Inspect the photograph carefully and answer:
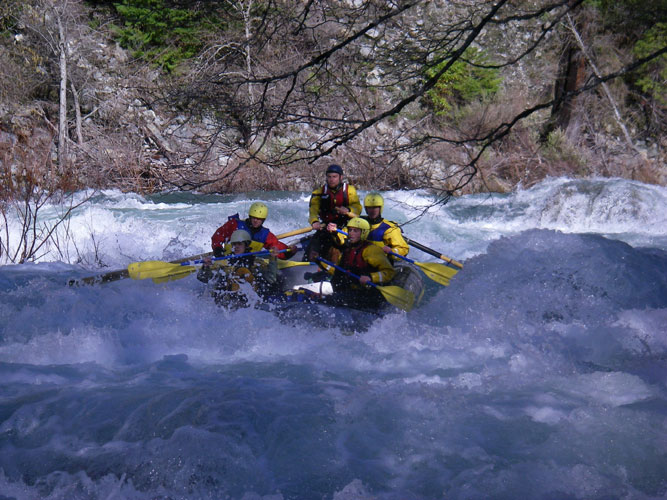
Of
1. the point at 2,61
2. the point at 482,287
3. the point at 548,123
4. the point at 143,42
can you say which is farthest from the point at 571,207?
the point at 2,61

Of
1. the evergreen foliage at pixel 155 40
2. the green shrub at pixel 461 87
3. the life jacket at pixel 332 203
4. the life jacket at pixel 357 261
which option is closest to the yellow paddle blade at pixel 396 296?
the life jacket at pixel 357 261

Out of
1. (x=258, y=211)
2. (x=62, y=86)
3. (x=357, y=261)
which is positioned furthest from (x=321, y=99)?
(x=357, y=261)

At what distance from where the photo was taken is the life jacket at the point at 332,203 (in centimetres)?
735

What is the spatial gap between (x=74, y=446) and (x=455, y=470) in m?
1.98

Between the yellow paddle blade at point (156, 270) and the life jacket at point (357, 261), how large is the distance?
1547mm

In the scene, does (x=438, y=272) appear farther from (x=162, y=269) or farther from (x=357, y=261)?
(x=162, y=269)

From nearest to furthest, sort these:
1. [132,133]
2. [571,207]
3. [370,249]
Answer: [370,249] < [571,207] < [132,133]

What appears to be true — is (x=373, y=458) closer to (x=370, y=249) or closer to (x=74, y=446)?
(x=74, y=446)

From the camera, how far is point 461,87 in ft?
57.5

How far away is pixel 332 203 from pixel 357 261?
164 centimetres

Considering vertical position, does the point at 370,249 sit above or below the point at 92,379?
above

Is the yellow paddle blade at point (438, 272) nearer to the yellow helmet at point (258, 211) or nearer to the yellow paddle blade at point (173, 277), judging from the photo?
the yellow helmet at point (258, 211)

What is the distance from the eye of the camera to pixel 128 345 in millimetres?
4566

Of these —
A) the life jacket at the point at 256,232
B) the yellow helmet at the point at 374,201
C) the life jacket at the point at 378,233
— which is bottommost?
the life jacket at the point at 378,233
